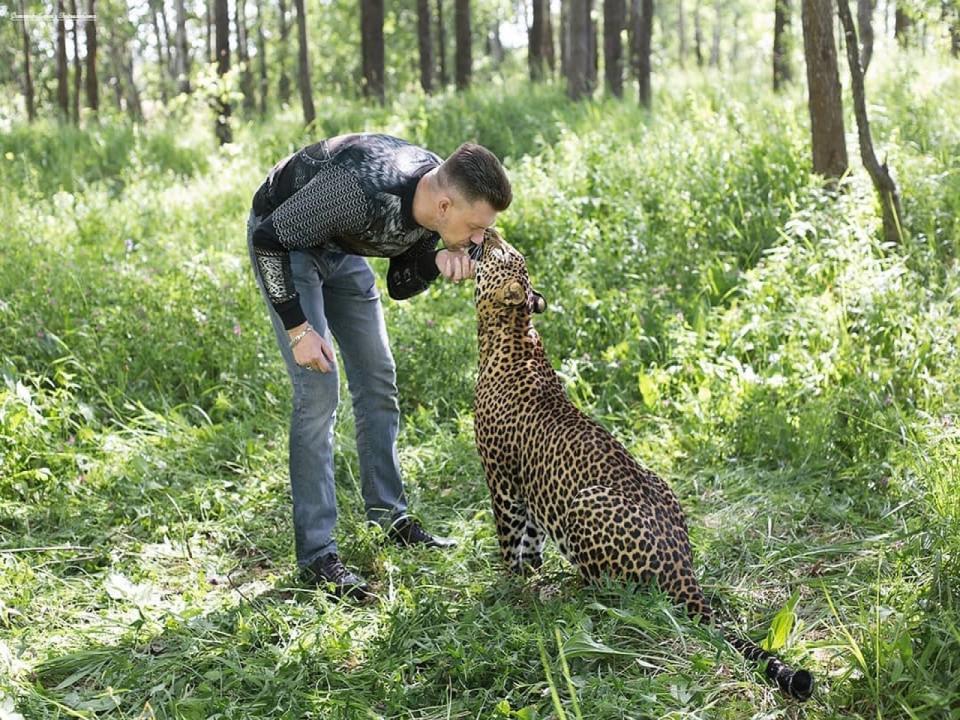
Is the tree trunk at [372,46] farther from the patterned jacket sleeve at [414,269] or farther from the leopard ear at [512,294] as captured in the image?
the leopard ear at [512,294]

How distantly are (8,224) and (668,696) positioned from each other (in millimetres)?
7389

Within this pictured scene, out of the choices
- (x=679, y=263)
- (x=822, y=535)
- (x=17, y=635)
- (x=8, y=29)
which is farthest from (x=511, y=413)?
(x=8, y=29)

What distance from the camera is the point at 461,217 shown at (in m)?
3.59

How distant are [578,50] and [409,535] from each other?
31.6ft

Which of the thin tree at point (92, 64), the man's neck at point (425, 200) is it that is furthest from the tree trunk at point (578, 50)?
the thin tree at point (92, 64)

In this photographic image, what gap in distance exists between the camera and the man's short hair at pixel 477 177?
11.4 feet

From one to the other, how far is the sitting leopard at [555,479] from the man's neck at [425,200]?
0.34 metres

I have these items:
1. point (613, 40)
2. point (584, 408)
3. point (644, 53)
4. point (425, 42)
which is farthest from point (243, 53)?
point (584, 408)

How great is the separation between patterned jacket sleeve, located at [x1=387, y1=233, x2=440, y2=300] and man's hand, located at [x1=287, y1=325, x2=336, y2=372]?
610 mm

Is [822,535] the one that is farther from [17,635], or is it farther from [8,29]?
[8,29]

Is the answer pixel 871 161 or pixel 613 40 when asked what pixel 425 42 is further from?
pixel 871 161

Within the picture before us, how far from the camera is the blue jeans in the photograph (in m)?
3.96

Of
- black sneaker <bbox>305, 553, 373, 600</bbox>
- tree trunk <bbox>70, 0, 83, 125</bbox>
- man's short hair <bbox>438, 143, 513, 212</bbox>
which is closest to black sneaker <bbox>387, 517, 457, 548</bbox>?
black sneaker <bbox>305, 553, 373, 600</bbox>

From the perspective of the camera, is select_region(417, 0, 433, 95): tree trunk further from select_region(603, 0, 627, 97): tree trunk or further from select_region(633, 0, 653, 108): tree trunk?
select_region(633, 0, 653, 108): tree trunk
